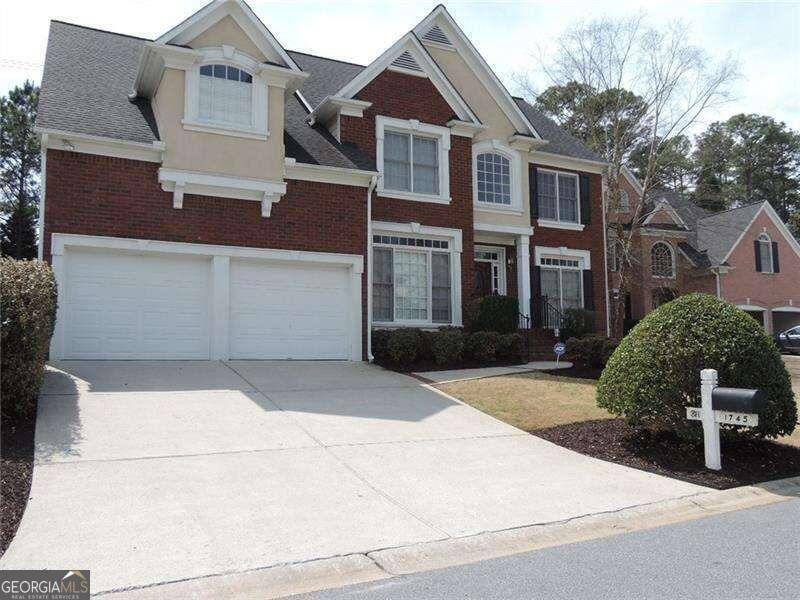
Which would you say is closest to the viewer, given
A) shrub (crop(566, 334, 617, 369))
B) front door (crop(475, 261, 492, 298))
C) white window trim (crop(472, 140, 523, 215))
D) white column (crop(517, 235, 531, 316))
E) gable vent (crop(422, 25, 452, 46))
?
shrub (crop(566, 334, 617, 369))

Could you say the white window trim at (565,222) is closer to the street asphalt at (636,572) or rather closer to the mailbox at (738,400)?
the mailbox at (738,400)

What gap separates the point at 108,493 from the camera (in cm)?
562

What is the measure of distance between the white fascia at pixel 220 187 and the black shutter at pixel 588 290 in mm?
10798

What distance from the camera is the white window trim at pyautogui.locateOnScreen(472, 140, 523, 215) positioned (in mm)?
18562

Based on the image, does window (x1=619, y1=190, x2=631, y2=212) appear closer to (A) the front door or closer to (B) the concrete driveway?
(A) the front door

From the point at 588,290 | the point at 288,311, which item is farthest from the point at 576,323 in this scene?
the point at 288,311

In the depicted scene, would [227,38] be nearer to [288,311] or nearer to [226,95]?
[226,95]

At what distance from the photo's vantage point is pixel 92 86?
14281 mm

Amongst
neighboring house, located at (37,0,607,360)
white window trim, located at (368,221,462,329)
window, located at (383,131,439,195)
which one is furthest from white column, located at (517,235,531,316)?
window, located at (383,131,439,195)

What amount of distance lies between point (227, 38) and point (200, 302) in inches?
220

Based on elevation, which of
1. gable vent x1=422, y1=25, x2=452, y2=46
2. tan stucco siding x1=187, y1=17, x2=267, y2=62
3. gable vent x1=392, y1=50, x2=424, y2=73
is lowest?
tan stucco siding x1=187, y1=17, x2=267, y2=62

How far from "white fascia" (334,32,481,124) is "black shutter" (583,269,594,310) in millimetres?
6168

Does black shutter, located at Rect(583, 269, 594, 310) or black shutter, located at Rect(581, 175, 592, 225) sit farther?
black shutter, located at Rect(581, 175, 592, 225)

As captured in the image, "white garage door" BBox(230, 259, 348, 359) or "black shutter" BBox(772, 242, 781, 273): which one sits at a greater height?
"black shutter" BBox(772, 242, 781, 273)
